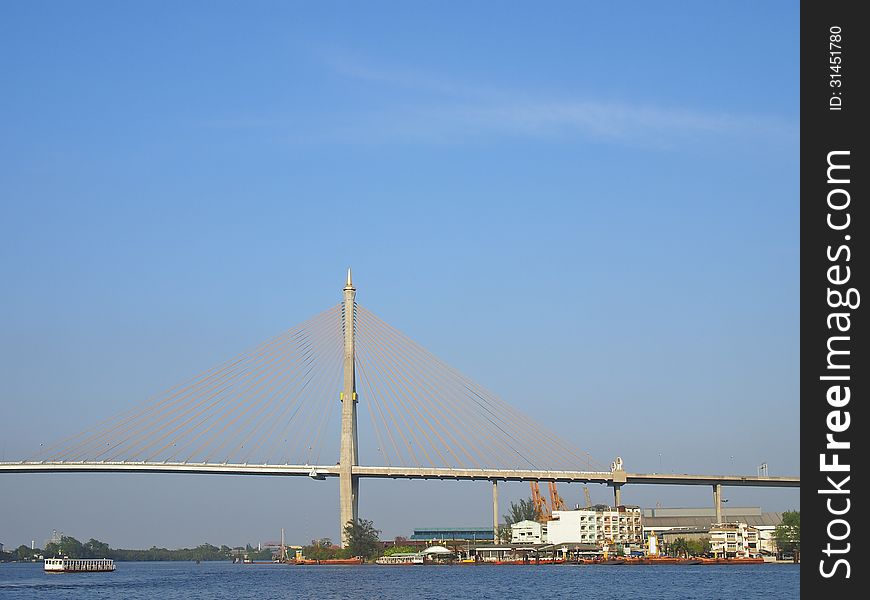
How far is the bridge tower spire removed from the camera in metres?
67.2

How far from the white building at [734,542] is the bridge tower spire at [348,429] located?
28.4 m

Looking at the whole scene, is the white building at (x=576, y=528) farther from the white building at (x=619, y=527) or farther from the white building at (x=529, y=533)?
the white building at (x=529, y=533)

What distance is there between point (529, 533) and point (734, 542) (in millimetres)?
20398

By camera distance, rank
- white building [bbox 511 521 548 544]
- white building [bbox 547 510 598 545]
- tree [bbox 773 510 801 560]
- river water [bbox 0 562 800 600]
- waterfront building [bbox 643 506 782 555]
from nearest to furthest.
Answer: river water [bbox 0 562 800 600] < tree [bbox 773 510 801 560] < white building [bbox 547 510 598 545] < white building [bbox 511 521 548 544] < waterfront building [bbox 643 506 782 555]

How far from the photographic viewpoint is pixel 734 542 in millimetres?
84812

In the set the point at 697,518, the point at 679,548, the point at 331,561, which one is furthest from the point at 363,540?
the point at 697,518

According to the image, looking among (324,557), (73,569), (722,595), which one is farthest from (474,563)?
(722,595)

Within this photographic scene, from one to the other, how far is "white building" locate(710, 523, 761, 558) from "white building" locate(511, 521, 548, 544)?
16014 millimetres

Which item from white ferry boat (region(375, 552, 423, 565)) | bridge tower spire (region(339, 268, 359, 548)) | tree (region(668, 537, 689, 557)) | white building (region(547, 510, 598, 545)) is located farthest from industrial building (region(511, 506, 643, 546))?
bridge tower spire (region(339, 268, 359, 548))

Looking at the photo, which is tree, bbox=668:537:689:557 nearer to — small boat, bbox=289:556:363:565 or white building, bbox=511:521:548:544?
white building, bbox=511:521:548:544

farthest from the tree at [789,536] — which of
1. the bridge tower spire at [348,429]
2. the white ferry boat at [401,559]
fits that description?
the bridge tower spire at [348,429]
